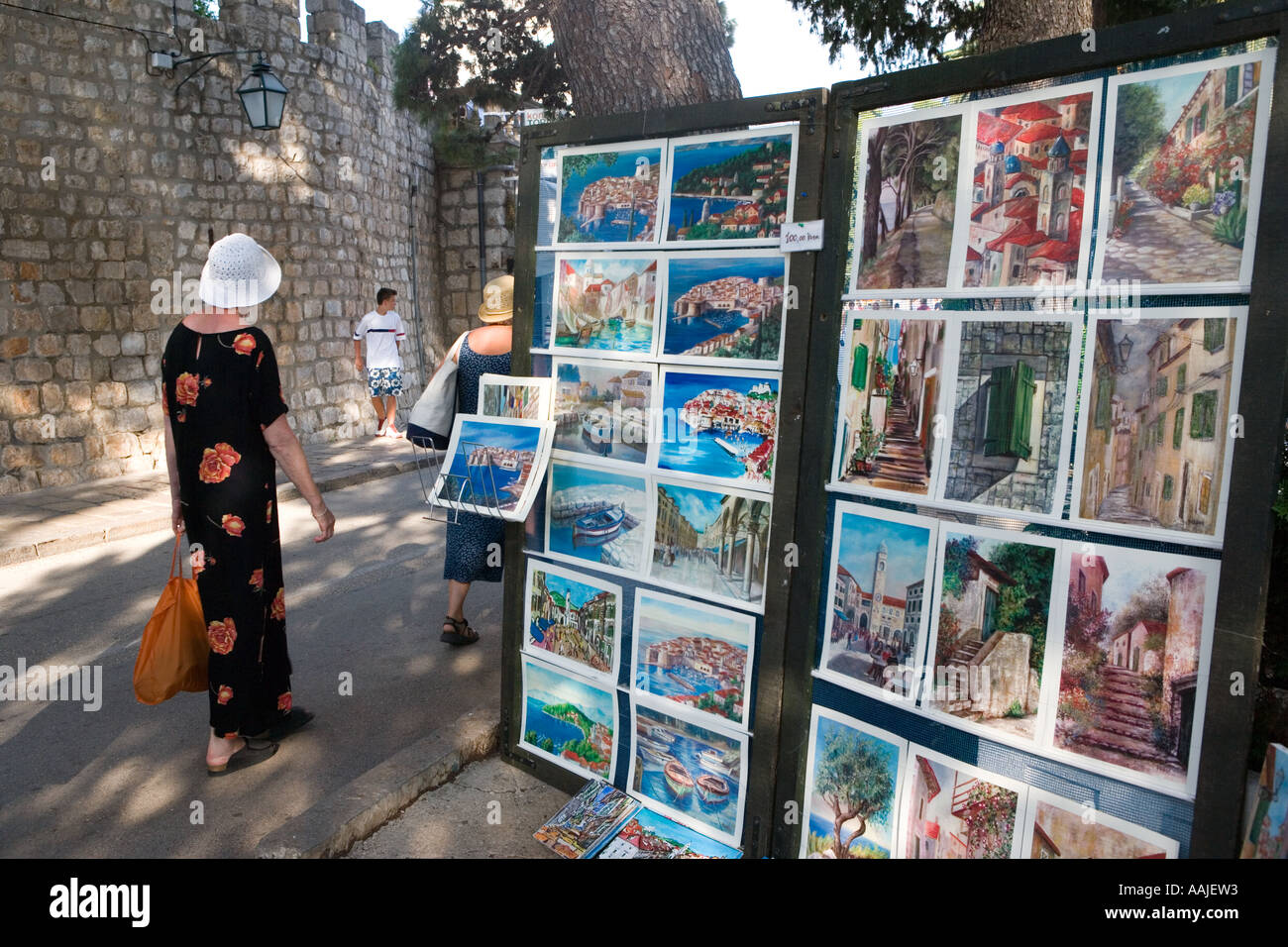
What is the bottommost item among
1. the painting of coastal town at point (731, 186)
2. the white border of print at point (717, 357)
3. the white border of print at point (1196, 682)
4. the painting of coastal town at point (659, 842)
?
the painting of coastal town at point (659, 842)

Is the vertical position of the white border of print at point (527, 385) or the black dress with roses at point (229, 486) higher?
the white border of print at point (527, 385)

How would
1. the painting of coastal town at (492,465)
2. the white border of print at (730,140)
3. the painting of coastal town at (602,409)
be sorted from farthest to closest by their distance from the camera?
1. the painting of coastal town at (492,465)
2. the painting of coastal town at (602,409)
3. the white border of print at (730,140)

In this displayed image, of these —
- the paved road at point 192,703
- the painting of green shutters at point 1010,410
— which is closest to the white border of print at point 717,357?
the painting of green shutters at point 1010,410

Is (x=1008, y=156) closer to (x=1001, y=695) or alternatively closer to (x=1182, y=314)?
(x=1182, y=314)

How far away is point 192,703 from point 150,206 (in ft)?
24.4

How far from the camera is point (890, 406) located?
225cm

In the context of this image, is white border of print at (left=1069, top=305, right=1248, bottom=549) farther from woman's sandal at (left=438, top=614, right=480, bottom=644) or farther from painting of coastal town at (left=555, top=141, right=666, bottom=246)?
woman's sandal at (left=438, top=614, right=480, bottom=644)

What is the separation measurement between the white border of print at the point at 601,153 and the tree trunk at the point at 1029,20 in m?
3.09

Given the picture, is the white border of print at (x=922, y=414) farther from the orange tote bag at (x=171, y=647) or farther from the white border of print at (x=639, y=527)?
the orange tote bag at (x=171, y=647)

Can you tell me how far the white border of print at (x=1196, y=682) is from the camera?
6.04 feet

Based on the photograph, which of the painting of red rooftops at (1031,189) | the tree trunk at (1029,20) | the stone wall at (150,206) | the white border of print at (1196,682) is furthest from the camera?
the stone wall at (150,206)

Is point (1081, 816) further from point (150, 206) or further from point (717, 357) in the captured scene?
point (150, 206)

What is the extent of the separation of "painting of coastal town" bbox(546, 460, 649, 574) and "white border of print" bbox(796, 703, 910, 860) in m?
0.70

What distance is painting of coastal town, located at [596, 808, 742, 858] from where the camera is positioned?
2.72m
